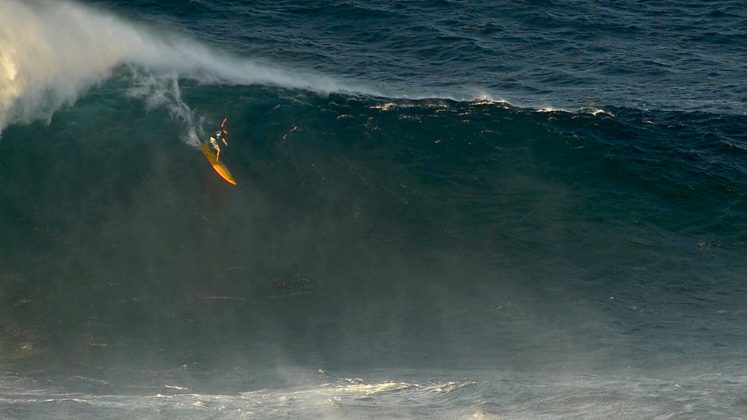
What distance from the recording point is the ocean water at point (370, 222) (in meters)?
20.4

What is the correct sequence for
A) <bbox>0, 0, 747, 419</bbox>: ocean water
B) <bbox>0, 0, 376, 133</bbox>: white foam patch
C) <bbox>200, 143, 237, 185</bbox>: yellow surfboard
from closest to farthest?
<bbox>0, 0, 747, 419</bbox>: ocean water, <bbox>200, 143, 237, 185</bbox>: yellow surfboard, <bbox>0, 0, 376, 133</bbox>: white foam patch

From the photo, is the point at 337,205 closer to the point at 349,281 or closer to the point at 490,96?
the point at 349,281

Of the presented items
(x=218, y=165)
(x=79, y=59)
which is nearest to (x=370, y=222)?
(x=218, y=165)

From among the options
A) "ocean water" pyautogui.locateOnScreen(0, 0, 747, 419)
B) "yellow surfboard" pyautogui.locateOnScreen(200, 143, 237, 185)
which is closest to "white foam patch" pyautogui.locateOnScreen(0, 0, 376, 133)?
"ocean water" pyautogui.locateOnScreen(0, 0, 747, 419)

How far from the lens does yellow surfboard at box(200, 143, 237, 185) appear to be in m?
28.5

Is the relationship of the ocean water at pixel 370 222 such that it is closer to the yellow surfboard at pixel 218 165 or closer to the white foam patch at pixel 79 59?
the white foam patch at pixel 79 59

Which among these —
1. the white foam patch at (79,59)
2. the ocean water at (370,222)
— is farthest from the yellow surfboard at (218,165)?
the white foam patch at (79,59)

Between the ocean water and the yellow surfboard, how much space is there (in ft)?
1.32

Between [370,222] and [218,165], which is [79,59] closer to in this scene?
[218,165]

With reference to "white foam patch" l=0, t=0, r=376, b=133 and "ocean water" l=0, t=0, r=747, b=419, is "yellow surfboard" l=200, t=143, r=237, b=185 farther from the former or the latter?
"white foam patch" l=0, t=0, r=376, b=133

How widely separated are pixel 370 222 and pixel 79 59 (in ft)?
43.2

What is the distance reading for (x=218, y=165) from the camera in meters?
28.8

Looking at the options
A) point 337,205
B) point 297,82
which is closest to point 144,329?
point 337,205

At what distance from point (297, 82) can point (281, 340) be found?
14638 millimetres
